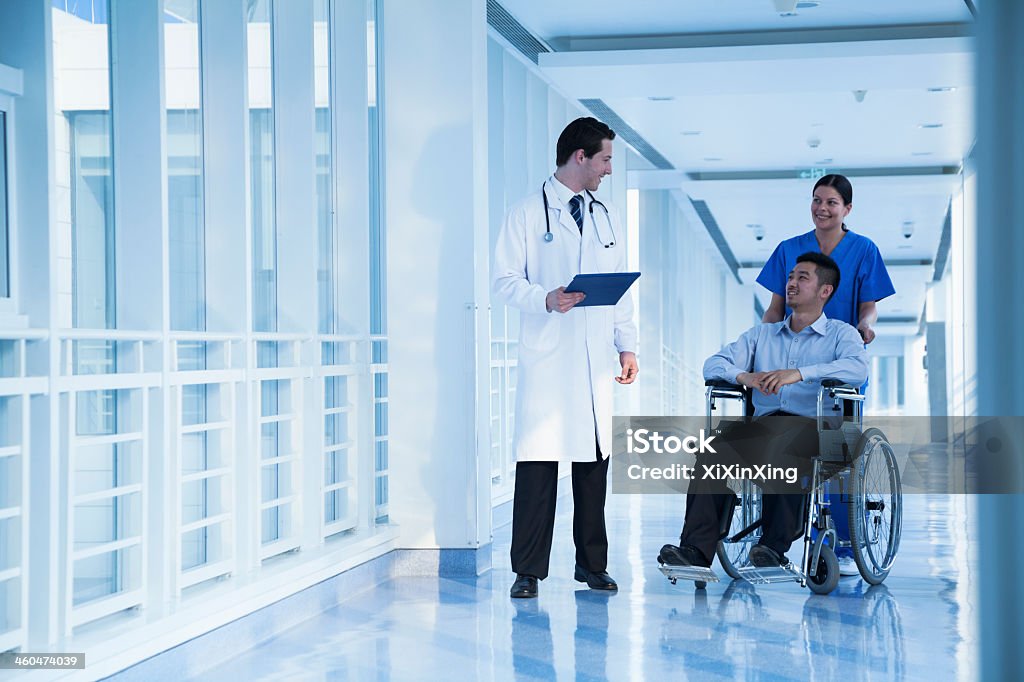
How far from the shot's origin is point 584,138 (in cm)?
348

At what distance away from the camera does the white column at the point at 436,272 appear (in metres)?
3.83

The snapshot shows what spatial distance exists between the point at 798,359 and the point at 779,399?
0.46ft

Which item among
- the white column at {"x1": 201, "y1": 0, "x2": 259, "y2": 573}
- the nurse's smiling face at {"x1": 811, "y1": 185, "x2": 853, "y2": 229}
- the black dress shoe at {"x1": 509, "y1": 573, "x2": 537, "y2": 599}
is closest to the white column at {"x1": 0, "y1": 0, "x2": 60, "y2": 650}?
the white column at {"x1": 201, "y1": 0, "x2": 259, "y2": 573}

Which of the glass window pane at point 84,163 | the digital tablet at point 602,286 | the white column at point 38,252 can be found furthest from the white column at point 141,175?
the digital tablet at point 602,286

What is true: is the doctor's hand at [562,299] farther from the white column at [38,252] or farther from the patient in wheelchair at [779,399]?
the white column at [38,252]

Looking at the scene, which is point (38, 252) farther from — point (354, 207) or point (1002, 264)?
point (1002, 264)

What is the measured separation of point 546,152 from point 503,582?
4312mm

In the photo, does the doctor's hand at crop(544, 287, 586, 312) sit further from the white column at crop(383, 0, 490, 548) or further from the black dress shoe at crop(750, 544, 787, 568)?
the black dress shoe at crop(750, 544, 787, 568)

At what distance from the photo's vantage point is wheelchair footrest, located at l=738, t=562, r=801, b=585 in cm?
344

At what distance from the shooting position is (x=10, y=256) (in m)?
2.19

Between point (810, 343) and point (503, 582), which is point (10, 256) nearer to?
point (503, 582)

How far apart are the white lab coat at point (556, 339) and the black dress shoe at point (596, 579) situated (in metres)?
0.39

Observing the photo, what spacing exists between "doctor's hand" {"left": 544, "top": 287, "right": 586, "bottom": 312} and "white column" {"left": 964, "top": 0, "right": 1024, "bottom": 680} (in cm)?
259

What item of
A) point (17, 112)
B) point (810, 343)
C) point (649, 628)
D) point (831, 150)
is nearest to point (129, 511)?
point (17, 112)
